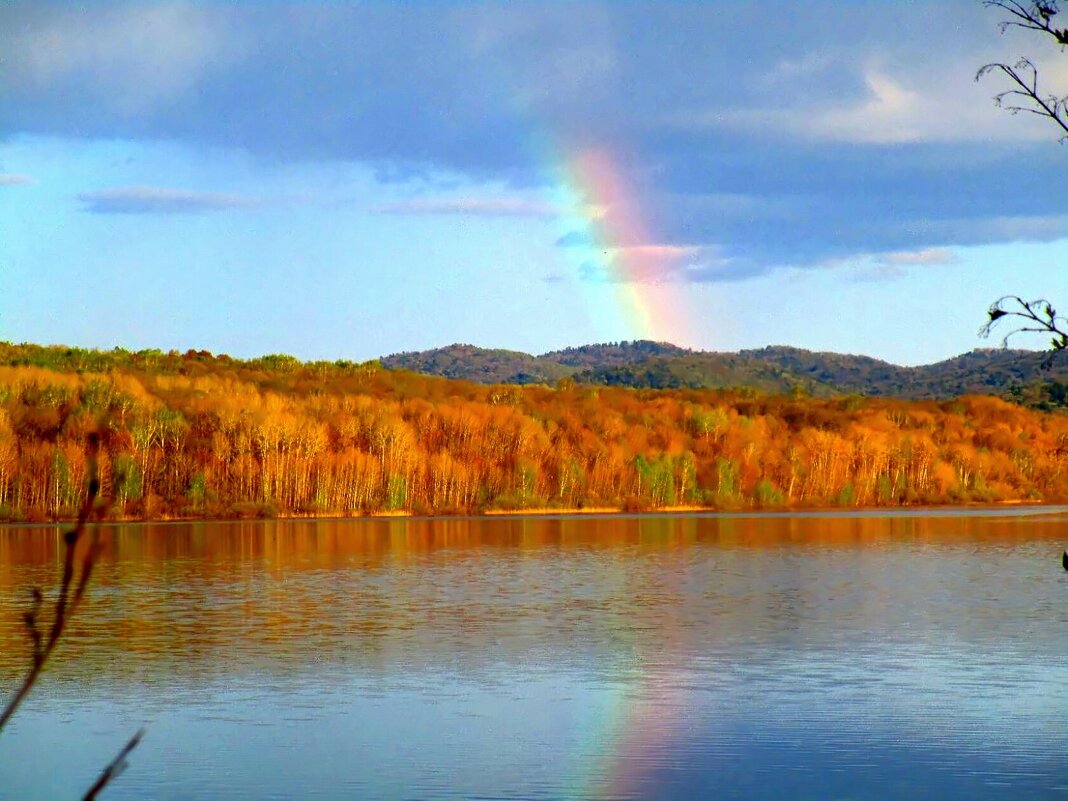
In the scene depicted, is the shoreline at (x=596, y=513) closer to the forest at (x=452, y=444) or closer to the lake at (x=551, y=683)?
the forest at (x=452, y=444)

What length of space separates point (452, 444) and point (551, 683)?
245ft

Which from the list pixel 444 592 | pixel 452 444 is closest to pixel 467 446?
pixel 452 444

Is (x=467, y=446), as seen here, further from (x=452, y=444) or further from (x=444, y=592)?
(x=444, y=592)

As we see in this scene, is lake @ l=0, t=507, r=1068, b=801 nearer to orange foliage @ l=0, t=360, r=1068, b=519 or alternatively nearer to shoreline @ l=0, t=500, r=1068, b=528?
orange foliage @ l=0, t=360, r=1068, b=519

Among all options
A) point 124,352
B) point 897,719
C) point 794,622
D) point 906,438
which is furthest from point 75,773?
point 124,352

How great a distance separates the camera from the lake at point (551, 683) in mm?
13281

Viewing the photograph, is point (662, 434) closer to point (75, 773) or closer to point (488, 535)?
point (488, 535)

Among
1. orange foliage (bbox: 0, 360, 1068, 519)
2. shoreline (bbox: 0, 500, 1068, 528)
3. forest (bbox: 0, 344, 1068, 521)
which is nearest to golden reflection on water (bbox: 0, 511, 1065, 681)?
shoreline (bbox: 0, 500, 1068, 528)

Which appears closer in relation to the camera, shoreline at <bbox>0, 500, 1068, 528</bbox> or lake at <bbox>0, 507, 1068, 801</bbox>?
lake at <bbox>0, 507, 1068, 801</bbox>

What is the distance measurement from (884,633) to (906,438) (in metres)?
91.7

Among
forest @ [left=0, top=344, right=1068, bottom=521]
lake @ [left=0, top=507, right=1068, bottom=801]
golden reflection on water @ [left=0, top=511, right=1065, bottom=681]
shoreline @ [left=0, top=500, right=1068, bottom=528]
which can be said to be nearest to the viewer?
lake @ [left=0, top=507, right=1068, bottom=801]

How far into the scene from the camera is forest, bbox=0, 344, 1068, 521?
76625 millimetres

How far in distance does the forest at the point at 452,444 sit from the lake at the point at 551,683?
29567 mm

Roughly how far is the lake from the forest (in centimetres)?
2957
